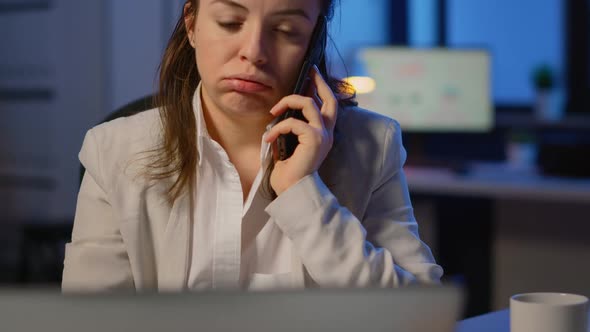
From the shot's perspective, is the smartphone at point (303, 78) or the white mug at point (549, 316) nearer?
the white mug at point (549, 316)

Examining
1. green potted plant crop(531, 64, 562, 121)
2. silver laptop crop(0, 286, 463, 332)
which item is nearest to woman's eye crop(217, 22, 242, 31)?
silver laptop crop(0, 286, 463, 332)

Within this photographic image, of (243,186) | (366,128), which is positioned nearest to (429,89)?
(366,128)

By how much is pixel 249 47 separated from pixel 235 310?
2.06ft

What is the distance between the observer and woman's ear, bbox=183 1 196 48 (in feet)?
4.25

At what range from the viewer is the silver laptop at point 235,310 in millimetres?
580

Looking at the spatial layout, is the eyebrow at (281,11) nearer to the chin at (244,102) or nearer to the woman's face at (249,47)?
the woman's face at (249,47)

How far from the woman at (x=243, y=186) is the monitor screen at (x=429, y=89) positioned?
8.05 feet

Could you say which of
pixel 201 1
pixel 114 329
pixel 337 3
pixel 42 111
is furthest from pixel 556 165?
pixel 114 329

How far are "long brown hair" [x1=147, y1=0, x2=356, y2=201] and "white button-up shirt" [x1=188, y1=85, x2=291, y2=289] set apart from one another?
0.07 feet

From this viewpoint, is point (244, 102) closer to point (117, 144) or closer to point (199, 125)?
point (199, 125)

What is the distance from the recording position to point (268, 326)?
604 mm

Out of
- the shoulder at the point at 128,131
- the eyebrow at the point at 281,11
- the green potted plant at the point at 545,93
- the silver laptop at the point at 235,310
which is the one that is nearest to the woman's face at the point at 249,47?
the eyebrow at the point at 281,11

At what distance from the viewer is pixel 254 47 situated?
1.17m

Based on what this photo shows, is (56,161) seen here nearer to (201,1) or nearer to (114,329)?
(201,1)
